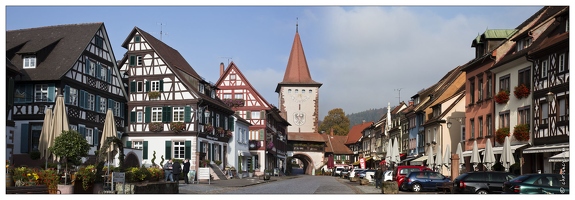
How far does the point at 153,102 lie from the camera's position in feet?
182

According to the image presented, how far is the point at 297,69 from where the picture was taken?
5226 inches

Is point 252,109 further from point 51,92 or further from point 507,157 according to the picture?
point 507,157

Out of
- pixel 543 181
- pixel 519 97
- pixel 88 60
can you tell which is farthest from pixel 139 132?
pixel 543 181

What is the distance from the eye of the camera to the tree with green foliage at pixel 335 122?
142m

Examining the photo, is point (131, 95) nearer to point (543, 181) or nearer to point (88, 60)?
point (88, 60)

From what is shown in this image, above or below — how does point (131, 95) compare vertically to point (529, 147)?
above

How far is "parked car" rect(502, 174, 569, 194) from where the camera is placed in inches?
929

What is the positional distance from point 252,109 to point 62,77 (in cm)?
3505

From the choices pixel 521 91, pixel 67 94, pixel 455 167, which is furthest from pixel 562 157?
pixel 67 94

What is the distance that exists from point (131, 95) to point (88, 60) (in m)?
7.82

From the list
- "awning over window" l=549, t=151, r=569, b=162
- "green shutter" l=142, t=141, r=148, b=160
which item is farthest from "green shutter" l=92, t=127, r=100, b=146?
"awning over window" l=549, t=151, r=569, b=162

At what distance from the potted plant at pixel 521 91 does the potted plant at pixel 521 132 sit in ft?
5.03

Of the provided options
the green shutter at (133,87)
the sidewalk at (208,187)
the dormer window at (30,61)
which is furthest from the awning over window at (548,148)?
the green shutter at (133,87)

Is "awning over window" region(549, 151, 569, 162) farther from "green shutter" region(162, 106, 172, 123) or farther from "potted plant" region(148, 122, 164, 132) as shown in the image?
"potted plant" region(148, 122, 164, 132)
